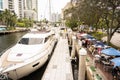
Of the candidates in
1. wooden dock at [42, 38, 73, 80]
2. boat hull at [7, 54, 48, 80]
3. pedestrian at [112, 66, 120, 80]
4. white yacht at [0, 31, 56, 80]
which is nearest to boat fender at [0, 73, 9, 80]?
white yacht at [0, 31, 56, 80]

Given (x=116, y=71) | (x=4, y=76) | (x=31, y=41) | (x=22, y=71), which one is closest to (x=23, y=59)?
(x=22, y=71)

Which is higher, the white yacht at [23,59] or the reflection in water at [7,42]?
the white yacht at [23,59]

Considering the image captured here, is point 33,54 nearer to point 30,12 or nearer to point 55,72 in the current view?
point 55,72

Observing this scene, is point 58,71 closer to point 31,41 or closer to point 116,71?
point 116,71

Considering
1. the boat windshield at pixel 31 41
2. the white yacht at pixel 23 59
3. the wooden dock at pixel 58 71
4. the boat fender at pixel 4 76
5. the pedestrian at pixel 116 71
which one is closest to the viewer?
the boat fender at pixel 4 76

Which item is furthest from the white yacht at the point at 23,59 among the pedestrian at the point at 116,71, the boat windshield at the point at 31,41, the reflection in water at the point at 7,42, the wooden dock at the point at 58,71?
the reflection in water at the point at 7,42

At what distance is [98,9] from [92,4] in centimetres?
96

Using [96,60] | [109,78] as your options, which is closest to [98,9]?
[96,60]

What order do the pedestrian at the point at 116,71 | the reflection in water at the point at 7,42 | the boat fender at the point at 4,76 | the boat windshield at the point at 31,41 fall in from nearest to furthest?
the boat fender at the point at 4,76 → the pedestrian at the point at 116,71 → the boat windshield at the point at 31,41 → the reflection in water at the point at 7,42

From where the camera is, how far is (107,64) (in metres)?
11.7

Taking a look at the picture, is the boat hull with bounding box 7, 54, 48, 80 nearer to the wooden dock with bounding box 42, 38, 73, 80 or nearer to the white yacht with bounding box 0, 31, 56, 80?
the white yacht with bounding box 0, 31, 56, 80

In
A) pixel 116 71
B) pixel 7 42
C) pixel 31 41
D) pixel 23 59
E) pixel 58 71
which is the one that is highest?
pixel 31 41

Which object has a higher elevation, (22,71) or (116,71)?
(116,71)

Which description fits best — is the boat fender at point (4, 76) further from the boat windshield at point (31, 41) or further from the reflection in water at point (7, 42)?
the reflection in water at point (7, 42)
